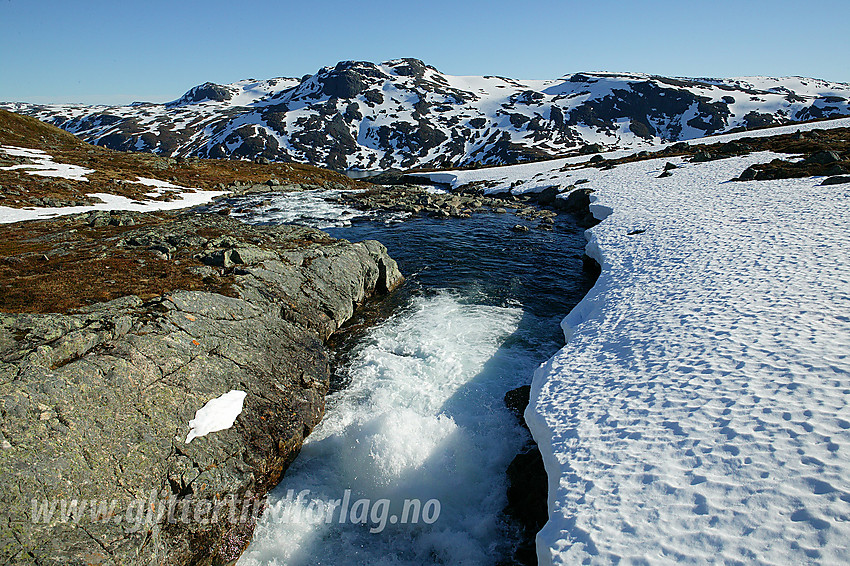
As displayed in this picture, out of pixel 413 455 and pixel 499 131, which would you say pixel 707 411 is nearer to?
pixel 413 455

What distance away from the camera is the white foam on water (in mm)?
7699

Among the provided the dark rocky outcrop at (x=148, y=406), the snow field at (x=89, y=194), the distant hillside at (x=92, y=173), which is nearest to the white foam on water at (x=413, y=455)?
the dark rocky outcrop at (x=148, y=406)

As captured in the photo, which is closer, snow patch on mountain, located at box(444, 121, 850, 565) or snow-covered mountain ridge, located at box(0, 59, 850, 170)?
snow patch on mountain, located at box(444, 121, 850, 565)

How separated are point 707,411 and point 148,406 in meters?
11.4

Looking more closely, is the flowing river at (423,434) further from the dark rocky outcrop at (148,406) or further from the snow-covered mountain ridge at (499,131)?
the snow-covered mountain ridge at (499,131)

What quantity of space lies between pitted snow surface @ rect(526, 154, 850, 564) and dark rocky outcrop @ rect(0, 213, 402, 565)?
6.63 metres

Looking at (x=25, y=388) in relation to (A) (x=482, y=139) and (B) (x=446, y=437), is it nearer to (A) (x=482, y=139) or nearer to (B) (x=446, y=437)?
(B) (x=446, y=437)

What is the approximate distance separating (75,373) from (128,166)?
6432 centimetres

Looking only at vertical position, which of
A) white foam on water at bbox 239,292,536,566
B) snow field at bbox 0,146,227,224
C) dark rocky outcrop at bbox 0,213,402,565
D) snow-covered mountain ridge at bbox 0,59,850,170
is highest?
snow-covered mountain ridge at bbox 0,59,850,170

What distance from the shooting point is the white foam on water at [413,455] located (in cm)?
770

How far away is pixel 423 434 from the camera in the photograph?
10.0 metres

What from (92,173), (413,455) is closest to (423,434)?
(413,455)

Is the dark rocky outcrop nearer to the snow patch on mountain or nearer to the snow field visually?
the snow patch on mountain

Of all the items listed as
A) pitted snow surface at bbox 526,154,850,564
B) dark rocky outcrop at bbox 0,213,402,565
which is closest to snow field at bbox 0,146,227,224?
dark rocky outcrop at bbox 0,213,402,565
